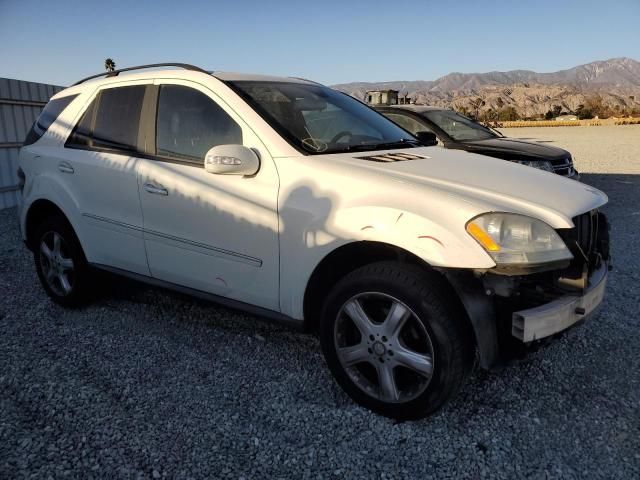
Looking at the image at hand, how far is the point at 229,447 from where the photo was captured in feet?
8.16

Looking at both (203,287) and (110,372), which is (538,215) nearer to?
(203,287)

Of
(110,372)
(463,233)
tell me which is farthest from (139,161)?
(463,233)

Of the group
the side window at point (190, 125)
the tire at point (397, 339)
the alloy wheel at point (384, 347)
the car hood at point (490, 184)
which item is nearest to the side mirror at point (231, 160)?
the side window at point (190, 125)

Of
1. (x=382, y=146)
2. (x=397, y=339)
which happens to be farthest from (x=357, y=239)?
(x=382, y=146)

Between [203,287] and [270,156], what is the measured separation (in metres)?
0.93

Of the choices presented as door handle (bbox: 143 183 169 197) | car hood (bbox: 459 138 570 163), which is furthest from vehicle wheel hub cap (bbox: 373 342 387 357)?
car hood (bbox: 459 138 570 163)

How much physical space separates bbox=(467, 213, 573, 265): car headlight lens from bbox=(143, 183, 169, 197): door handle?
1.87 meters

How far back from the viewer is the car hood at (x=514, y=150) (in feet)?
23.6

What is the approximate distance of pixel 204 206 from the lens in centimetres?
307

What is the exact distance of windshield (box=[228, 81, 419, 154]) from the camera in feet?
10.2

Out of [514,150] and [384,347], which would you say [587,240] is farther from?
[514,150]

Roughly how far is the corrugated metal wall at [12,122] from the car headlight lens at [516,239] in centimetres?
908

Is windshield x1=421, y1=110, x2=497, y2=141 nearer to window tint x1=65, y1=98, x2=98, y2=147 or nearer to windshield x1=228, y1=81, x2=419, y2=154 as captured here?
windshield x1=228, y1=81, x2=419, y2=154

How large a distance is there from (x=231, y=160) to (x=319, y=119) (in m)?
0.88
